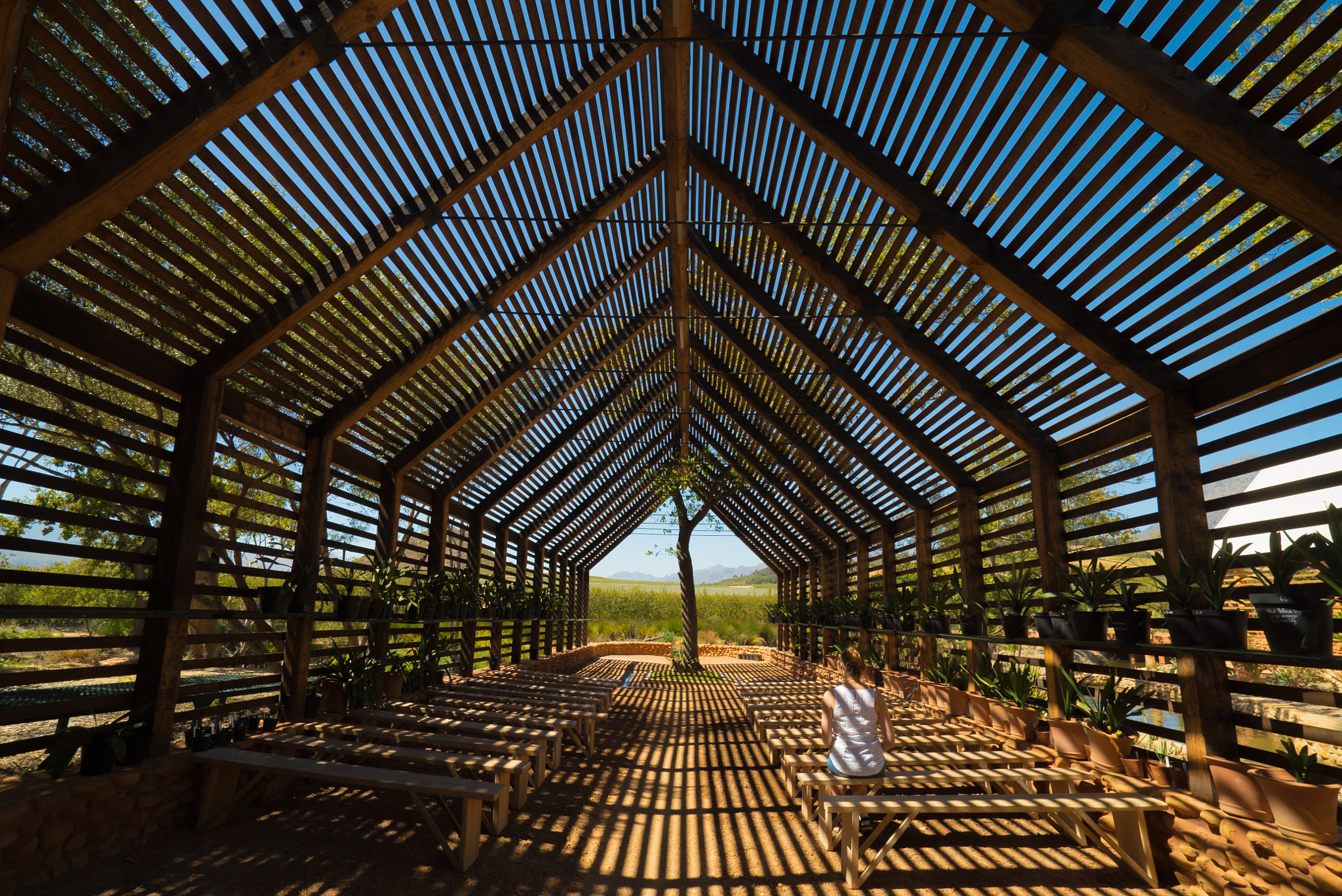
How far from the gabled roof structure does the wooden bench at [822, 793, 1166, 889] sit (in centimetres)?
172

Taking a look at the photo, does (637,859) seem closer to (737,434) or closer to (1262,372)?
(1262,372)

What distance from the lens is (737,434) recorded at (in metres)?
12.9

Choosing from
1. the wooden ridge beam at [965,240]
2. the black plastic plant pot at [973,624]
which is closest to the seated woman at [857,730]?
the black plastic plant pot at [973,624]

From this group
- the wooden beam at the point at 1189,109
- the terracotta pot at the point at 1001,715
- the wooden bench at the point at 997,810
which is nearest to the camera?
the wooden beam at the point at 1189,109

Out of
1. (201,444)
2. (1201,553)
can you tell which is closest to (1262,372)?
(1201,553)

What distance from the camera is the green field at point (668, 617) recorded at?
23016mm

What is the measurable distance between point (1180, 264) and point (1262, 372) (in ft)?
2.64

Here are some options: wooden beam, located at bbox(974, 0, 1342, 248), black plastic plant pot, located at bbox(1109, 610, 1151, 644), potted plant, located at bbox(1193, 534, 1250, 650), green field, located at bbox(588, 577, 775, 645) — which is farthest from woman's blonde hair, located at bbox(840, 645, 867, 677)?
green field, located at bbox(588, 577, 775, 645)

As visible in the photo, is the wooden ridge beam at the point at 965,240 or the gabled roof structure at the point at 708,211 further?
the wooden ridge beam at the point at 965,240

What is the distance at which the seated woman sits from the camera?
4.30 metres

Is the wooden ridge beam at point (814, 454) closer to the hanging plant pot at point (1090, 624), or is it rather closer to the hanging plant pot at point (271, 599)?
the hanging plant pot at point (1090, 624)

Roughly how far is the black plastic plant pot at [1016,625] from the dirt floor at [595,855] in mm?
1478

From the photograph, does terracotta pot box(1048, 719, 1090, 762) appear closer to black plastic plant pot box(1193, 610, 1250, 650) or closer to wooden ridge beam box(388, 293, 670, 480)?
black plastic plant pot box(1193, 610, 1250, 650)

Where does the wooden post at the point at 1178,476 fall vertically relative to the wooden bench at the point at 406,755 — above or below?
above
